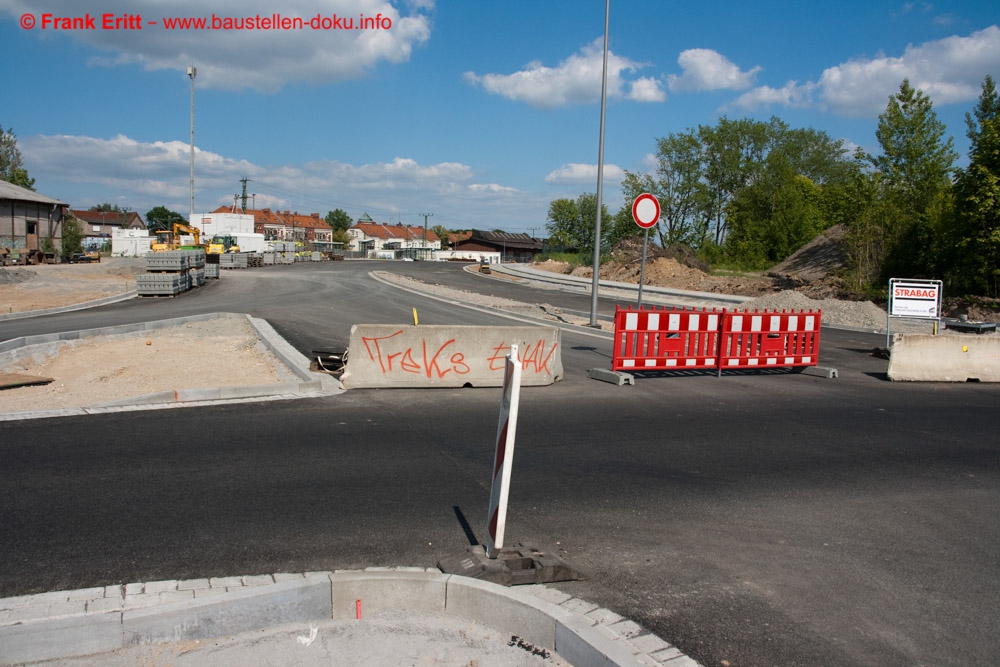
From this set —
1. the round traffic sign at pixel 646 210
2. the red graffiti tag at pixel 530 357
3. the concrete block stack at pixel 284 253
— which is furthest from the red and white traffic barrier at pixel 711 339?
the concrete block stack at pixel 284 253

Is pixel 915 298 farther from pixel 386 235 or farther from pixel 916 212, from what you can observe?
pixel 386 235

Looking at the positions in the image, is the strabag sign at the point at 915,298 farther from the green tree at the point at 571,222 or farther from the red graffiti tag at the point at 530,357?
the green tree at the point at 571,222

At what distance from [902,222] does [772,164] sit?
42.9m

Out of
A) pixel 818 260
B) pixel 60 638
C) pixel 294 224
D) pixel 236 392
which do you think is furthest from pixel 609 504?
pixel 294 224

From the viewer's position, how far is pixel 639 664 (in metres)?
3.29

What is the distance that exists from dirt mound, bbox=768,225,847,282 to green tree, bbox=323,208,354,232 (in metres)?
142

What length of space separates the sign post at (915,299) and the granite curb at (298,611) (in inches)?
587

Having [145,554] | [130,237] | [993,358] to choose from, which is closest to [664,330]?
[993,358]

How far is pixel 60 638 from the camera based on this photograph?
3518 millimetres

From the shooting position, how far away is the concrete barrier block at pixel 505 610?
375 cm

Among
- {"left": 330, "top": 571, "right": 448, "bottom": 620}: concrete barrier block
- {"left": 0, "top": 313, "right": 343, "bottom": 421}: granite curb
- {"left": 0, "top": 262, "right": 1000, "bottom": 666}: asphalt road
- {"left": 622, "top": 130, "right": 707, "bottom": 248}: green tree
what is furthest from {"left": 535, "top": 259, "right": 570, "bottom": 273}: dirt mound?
{"left": 330, "top": 571, "right": 448, "bottom": 620}: concrete barrier block

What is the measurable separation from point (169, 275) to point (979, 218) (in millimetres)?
31694

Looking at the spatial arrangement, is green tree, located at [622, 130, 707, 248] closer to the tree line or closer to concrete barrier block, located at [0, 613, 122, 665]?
the tree line

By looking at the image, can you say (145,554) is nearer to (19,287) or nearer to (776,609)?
(776,609)
